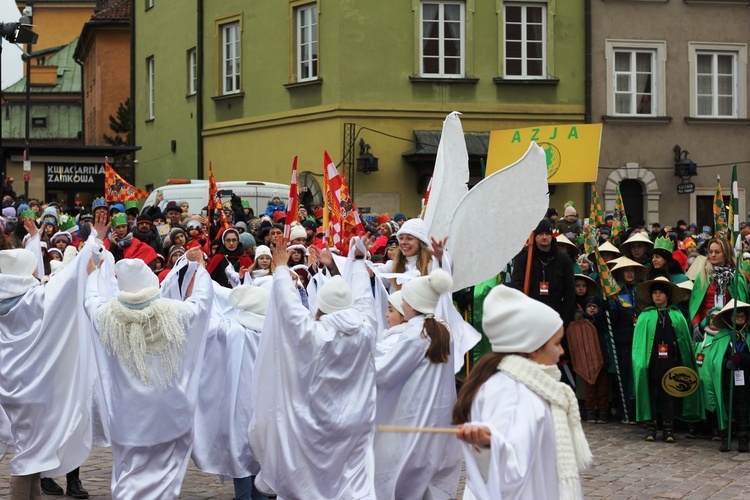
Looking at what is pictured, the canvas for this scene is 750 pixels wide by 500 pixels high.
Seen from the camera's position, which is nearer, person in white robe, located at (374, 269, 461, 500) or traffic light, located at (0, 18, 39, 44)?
person in white robe, located at (374, 269, 461, 500)

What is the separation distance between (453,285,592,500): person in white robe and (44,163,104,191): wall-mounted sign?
990 inches

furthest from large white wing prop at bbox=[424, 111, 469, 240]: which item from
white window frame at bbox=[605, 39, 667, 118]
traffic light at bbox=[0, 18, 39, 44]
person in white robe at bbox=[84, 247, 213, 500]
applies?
white window frame at bbox=[605, 39, 667, 118]

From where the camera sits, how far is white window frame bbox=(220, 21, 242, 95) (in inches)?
1211

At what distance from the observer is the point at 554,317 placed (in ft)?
16.5

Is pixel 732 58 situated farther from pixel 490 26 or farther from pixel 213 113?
pixel 213 113

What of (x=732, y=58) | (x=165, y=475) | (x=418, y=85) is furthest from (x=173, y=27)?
(x=165, y=475)

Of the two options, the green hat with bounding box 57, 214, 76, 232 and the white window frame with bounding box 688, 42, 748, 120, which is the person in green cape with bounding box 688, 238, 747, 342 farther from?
the white window frame with bounding box 688, 42, 748, 120

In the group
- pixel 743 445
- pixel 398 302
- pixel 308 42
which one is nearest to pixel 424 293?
pixel 398 302

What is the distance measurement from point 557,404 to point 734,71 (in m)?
26.4

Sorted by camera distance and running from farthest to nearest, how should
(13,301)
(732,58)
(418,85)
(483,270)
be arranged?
1. (732,58)
2. (418,85)
3. (483,270)
4. (13,301)

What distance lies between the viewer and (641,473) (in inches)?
401

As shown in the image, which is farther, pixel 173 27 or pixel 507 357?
pixel 173 27

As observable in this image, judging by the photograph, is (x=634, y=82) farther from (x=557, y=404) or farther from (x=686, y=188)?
(x=557, y=404)

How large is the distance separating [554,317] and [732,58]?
26341mm
